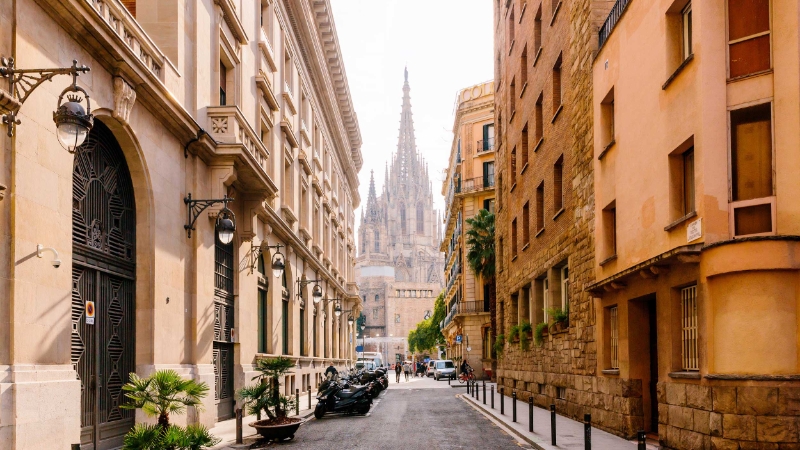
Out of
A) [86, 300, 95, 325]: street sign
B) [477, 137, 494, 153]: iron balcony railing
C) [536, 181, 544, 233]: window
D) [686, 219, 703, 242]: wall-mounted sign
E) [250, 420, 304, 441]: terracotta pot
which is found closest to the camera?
[86, 300, 95, 325]: street sign

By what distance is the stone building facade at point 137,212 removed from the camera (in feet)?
31.8

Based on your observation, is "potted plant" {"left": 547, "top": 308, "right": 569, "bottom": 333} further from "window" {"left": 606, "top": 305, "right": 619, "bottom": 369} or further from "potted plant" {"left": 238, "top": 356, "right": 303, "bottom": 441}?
"potted plant" {"left": 238, "top": 356, "right": 303, "bottom": 441}

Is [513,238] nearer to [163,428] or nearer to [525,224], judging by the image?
[525,224]

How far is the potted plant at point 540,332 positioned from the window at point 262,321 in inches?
358

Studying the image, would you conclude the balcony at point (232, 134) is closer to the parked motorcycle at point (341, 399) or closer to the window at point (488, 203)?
the parked motorcycle at point (341, 399)

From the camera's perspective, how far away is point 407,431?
17.6 meters

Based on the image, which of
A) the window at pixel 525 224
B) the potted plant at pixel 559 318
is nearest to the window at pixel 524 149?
the window at pixel 525 224

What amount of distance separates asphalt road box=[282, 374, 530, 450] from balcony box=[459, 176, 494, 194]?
34692 millimetres

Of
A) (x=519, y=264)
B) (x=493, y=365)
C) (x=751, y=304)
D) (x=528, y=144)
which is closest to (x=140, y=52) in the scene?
(x=751, y=304)

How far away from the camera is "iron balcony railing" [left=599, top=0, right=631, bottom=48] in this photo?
16.3m

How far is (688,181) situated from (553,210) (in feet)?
31.2

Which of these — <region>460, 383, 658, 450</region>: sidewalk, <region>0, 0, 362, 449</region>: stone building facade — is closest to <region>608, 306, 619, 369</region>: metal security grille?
<region>460, 383, 658, 450</region>: sidewalk

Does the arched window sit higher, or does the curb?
the arched window

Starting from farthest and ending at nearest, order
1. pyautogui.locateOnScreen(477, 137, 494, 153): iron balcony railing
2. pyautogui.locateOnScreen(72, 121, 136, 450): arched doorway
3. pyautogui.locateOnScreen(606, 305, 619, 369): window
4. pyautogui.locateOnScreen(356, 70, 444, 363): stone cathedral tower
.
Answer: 1. pyautogui.locateOnScreen(356, 70, 444, 363): stone cathedral tower
2. pyautogui.locateOnScreen(477, 137, 494, 153): iron balcony railing
3. pyautogui.locateOnScreen(606, 305, 619, 369): window
4. pyautogui.locateOnScreen(72, 121, 136, 450): arched doorway
